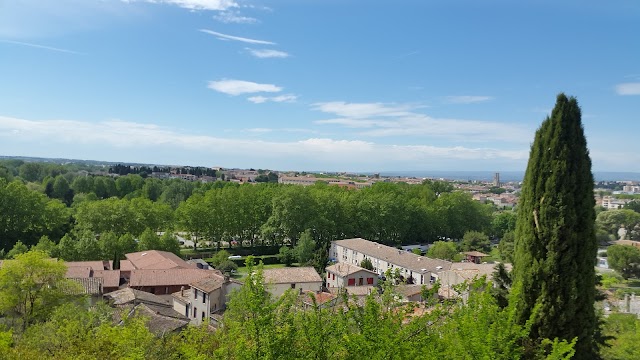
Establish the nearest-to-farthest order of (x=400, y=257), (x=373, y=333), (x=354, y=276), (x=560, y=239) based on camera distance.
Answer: (x=373, y=333), (x=560, y=239), (x=354, y=276), (x=400, y=257)

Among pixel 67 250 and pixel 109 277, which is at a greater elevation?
pixel 67 250

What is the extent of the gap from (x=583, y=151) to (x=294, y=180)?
143 metres

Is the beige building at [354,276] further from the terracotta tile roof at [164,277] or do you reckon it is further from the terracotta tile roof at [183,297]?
the terracotta tile roof at [183,297]

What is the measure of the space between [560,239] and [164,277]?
91.4 feet

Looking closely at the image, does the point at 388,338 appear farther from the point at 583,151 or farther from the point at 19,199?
the point at 19,199

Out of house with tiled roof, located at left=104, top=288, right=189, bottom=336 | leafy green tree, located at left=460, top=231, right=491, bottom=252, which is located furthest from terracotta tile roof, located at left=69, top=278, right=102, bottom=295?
leafy green tree, located at left=460, top=231, right=491, bottom=252

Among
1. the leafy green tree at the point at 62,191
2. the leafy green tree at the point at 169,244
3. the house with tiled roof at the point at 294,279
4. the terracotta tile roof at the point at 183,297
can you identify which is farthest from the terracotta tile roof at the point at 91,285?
the leafy green tree at the point at 62,191

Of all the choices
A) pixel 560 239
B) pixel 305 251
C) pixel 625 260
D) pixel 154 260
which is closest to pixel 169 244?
pixel 154 260

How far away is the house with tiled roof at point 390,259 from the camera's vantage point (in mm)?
40125

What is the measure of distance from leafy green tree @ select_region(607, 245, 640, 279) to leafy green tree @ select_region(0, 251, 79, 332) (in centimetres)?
5201

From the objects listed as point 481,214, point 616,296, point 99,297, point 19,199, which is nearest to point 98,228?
point 19,199

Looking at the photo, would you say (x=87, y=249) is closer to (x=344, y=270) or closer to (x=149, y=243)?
(x=149, y=243)

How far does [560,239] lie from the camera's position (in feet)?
39.0

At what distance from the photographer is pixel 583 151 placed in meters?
12.4
